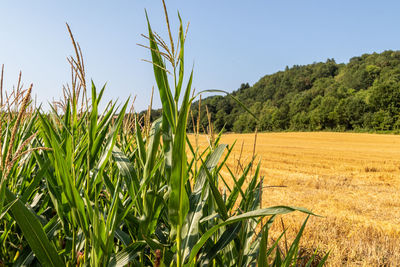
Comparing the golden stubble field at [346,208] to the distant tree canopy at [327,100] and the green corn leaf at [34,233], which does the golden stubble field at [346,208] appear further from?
the distant tree canopy at [327,100]

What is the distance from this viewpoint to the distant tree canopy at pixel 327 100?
1484 inches

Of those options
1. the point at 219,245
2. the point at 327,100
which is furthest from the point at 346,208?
the point at 327,100

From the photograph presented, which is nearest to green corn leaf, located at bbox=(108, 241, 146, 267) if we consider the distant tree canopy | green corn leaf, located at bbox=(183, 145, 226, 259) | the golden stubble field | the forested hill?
green corn leaf, located at bbox=(183, 145, 226, 259)

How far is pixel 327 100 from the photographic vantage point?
43.2 meters

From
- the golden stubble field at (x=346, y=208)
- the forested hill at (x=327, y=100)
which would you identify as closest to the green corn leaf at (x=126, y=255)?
the golden stubble field at (x=346, y=208)

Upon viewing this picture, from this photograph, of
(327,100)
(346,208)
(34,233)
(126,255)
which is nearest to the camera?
(34,233)

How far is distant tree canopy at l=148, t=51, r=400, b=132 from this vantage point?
A: 37.7 meters

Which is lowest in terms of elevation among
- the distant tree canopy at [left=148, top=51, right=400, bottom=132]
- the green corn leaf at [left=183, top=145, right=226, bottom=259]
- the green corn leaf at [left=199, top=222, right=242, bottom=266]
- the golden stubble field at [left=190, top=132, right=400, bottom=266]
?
the golden stubble field at [left=190, top=132, right=400, bottom=266]

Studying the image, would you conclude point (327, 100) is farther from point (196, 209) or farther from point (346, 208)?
point (196, 209)

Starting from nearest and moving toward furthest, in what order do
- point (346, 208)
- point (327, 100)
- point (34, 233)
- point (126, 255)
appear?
point (34, 233) < point (126, 255) < point (346, 208) < point (327, 100)

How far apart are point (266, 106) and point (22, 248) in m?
59.8

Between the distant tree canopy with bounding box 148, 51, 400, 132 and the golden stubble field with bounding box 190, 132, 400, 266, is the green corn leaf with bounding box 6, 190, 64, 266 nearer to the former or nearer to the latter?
the golden stubble field with bounding box 190, 132, 400, 266

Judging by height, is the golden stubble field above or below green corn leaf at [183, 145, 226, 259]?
below

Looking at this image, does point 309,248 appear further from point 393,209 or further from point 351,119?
point 351,119
